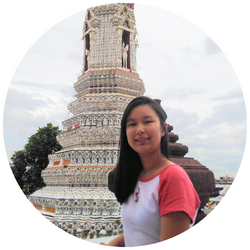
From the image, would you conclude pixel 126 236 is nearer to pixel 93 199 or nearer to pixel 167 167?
pixel 167 167

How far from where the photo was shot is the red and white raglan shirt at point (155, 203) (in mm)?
1193

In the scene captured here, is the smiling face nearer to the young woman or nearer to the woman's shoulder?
the young woman

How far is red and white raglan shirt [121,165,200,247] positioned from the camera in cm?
119

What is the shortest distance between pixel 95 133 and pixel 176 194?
3.20 meters

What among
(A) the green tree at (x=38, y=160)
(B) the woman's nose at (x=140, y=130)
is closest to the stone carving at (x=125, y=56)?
(A) the green tree at (x=38, y=160)

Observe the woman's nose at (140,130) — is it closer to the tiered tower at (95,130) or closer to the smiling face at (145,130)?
the smiling face at (145,130)

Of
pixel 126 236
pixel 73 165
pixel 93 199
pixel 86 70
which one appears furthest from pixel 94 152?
pixel 126 236

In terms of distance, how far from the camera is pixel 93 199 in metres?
3.70

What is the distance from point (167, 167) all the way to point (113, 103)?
3303mm

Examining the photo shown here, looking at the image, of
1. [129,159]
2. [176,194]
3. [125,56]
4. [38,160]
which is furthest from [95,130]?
[176,194]

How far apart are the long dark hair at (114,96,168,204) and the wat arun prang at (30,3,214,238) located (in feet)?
6.82

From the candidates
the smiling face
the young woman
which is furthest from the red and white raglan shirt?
the smiling face

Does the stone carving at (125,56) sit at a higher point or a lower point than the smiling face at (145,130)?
higher

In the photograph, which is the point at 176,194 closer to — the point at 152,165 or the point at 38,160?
the point at 152,165
